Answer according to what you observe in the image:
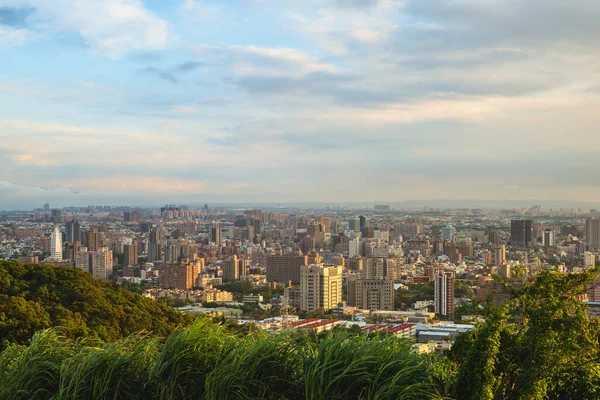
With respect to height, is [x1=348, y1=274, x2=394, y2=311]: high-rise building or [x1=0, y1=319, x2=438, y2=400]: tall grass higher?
[x1=0, y1=319, x2=438, y2=400]: tall grass

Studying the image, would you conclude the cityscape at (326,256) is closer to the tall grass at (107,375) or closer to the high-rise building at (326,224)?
the high-rise building at (326,224)

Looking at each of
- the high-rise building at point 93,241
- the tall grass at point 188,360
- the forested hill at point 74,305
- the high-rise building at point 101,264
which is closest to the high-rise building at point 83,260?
the high-rise building at point 101,264

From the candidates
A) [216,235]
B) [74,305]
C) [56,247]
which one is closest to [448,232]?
[216,235]

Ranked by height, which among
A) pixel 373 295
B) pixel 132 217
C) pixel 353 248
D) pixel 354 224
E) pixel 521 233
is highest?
pixel 132 217

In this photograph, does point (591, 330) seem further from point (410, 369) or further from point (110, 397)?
point (110, 397)

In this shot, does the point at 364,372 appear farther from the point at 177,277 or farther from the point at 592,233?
the point at 592,233

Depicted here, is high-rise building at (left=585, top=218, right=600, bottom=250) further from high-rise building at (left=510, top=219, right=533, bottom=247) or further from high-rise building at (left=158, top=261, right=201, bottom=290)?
high-rise building at (left=158, top=261, right=201, bottom=290)

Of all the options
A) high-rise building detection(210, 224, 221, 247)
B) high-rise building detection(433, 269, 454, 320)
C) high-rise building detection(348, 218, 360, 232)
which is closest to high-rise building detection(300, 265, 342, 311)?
high-rise building detection(433, 269, 454, 320)
